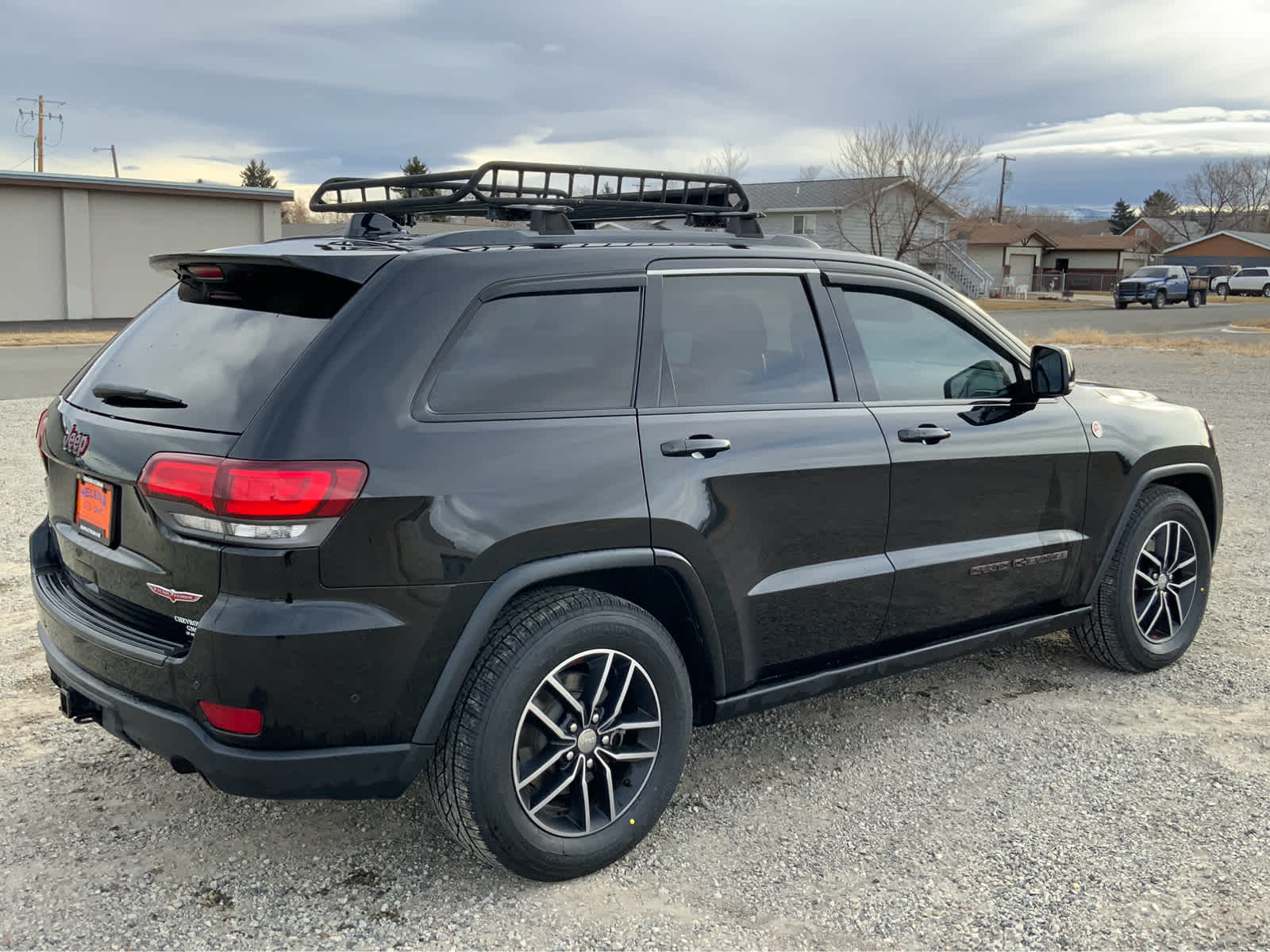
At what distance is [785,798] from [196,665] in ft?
6.31

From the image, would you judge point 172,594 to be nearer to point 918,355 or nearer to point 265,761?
point 265,761

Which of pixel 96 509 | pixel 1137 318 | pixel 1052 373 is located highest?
pixel 1052 373

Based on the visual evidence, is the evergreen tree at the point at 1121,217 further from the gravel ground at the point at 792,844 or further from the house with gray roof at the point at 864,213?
the gravel ground at the point at 792,844

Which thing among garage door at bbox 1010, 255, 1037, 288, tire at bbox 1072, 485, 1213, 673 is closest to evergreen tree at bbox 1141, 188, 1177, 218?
garage door at bbox 1010, 255, 1037, 288

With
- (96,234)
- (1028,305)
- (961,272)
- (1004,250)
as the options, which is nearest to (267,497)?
(96,234)

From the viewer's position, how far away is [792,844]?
3.35m

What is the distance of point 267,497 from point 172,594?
15.8 inches

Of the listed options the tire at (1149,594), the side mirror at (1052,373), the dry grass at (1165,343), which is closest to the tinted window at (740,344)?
the side mirror at (1052,373)

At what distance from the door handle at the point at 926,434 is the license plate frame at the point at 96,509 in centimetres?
243

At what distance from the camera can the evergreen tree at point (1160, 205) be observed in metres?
126

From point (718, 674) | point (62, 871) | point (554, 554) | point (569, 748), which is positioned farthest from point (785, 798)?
point (62, 871)

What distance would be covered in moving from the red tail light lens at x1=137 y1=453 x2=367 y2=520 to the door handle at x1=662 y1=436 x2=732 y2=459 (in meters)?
0.91

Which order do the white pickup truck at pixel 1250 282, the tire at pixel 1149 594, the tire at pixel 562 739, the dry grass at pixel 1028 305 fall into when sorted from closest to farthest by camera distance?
1. the tire at pixel 562 739
2. the tire at pixel 1149 594
3. the dry grass at pixel 1028 305
4. the white pickup truck at pixel 1250 282

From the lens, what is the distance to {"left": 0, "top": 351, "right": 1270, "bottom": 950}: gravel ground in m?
2.90
